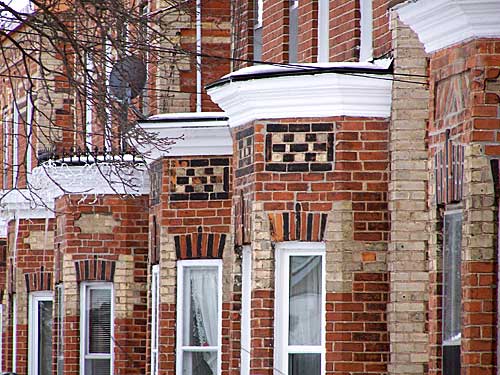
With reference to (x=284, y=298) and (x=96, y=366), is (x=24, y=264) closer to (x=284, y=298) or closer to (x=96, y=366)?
(x=96, y=366)

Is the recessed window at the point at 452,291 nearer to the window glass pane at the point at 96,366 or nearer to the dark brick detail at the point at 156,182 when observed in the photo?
the dark brick detail at the point at 156,182

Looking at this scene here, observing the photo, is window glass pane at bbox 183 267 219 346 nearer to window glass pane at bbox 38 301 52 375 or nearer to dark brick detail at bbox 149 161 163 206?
dark brick detail at bbox 149 161 163 206

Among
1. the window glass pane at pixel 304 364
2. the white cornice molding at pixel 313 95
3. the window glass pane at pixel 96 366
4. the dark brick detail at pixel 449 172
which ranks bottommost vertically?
the window glass pane at pixel 96 366

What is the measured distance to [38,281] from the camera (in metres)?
26.4

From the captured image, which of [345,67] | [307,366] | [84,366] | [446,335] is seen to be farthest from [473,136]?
[84,366]

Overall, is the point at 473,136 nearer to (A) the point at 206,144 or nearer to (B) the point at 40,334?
(A) the point at 206,144

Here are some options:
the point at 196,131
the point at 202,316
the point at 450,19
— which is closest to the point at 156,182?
the point at 196,131

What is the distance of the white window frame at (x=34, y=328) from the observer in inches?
1054

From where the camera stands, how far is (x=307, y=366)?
15.2 metres

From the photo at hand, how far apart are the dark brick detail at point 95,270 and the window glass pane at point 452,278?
10.1 m

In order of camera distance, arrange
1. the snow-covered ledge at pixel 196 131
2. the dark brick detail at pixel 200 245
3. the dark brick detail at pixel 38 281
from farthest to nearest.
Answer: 1. the dark brick detail at pixel 38 281
2. the dark brick detail at pixel 200 245
3. the snow-covered ledge at pixel 196 131

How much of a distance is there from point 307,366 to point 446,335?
3343 mm

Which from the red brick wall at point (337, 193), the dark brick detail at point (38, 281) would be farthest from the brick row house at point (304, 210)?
the dark brick detail at point (38, 281)

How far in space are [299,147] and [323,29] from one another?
2.16 metres
